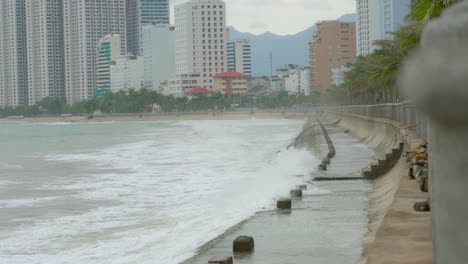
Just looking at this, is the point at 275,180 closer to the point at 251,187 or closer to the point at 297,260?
the point at 251,187

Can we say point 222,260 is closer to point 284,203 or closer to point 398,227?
point 398,227

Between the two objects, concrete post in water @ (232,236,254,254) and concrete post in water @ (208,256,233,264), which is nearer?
concrete post in water @ (208,256,233,264)

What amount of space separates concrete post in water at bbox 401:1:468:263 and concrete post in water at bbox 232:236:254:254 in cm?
997

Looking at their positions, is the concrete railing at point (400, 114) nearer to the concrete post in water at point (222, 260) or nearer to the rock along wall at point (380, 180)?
the rock along wall at point (380, 180)

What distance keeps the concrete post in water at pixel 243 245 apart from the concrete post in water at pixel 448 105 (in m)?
9.97

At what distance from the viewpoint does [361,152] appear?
3478cm

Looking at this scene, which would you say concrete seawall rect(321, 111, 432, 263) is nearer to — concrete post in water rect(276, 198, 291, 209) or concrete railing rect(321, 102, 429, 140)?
concrete post in water rect(276, 198, 291, 209)

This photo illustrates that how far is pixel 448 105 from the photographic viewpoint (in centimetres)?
106

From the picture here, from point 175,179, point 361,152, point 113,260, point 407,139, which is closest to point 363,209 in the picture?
point 113,260

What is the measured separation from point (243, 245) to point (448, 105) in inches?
401

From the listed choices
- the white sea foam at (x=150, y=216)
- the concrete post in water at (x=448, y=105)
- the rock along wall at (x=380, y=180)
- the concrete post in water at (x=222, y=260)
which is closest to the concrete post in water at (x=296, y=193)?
the white sea foam at (x=150, y=216)

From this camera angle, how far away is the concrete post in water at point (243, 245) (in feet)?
36.2

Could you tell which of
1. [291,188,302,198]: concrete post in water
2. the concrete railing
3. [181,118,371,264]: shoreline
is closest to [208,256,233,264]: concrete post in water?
[181,118,371,264]: shoreline

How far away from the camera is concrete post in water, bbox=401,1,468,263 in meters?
1.05
